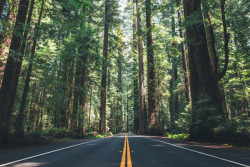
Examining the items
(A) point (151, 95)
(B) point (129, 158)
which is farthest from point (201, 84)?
(A) point (151, 95)

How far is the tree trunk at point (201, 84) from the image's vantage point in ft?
34.2

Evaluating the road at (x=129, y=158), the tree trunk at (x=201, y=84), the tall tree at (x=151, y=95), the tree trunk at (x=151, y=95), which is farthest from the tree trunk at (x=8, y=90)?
the tall tree at (x=151, y=95)

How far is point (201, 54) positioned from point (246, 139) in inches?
253

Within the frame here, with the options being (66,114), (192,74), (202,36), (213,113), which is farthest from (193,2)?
(66,114)

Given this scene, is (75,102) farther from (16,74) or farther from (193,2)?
(193,2)

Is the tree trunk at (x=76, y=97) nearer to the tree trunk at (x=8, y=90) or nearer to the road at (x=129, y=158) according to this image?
the tree trunk at (x=8, y=90)

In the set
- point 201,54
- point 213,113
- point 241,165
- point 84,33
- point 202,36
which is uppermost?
point 84,33

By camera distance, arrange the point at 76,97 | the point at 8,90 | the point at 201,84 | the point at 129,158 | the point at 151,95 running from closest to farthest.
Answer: the point at 129,158, the point at 8,90, the point at 201,84, the point at 76,97, the point at 151,95

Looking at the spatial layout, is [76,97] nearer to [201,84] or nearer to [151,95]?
[151,95]

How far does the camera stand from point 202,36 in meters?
12.5

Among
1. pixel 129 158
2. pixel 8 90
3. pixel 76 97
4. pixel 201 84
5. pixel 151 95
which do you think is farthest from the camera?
pixel 151 95

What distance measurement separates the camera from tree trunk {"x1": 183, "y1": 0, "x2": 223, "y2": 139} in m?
10.4

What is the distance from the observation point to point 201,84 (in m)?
11.8

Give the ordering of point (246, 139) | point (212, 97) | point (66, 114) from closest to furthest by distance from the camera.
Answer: point (246, 139)
point (212, 97)
point (66, 114)
